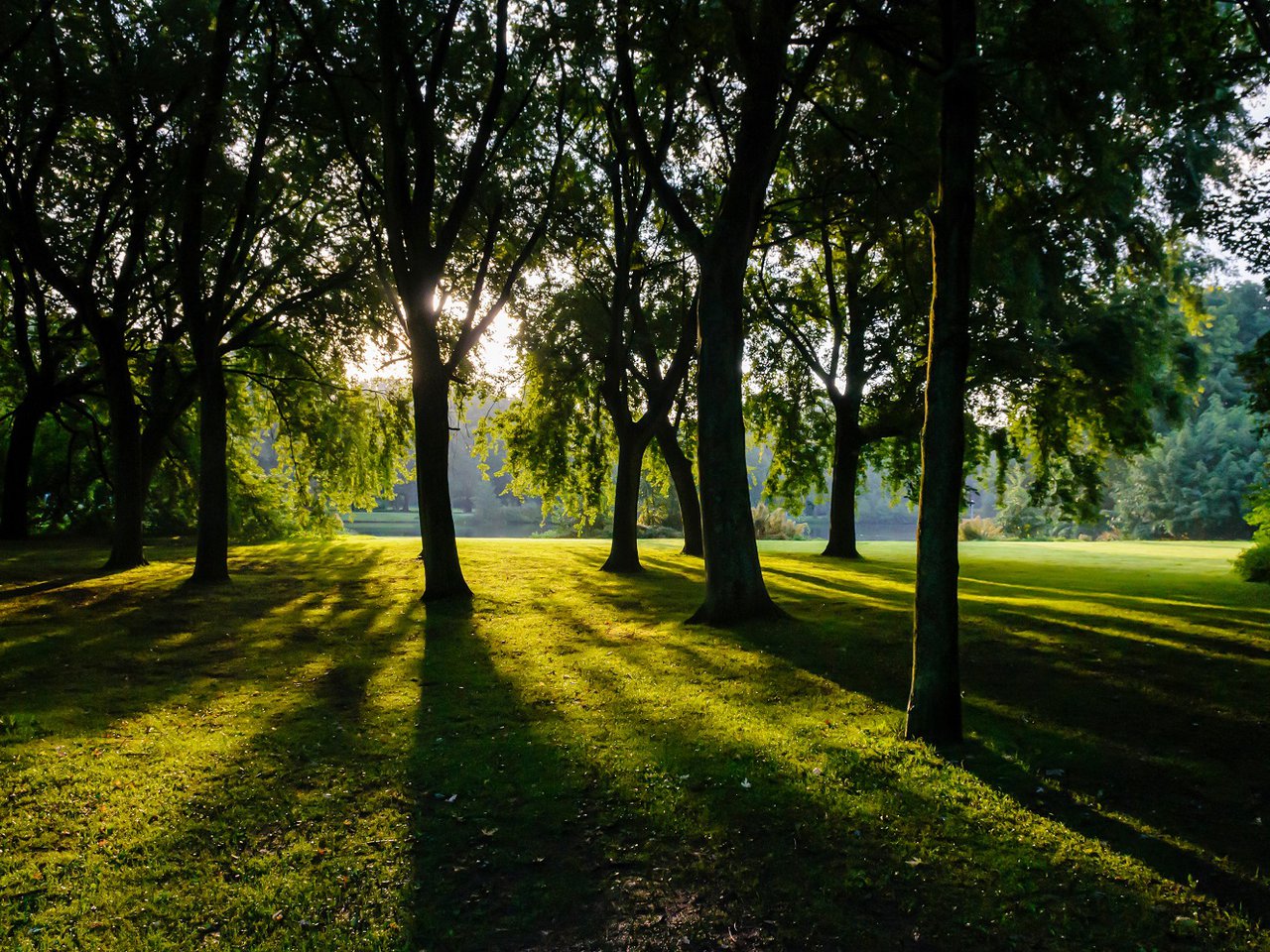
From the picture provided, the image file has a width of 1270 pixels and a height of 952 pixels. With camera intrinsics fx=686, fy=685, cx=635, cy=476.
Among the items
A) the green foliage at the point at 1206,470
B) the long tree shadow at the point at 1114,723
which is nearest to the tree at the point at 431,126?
the long tree shadow at the point at 1114,723

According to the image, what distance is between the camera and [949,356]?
5.67 m

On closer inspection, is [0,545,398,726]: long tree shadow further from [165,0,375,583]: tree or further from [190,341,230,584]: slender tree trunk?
[165,0,375,583]: tree

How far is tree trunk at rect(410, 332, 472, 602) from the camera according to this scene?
41.9 feet

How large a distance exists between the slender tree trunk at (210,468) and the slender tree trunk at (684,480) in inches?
423

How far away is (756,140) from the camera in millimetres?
9508

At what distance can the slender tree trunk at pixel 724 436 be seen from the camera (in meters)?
9.99

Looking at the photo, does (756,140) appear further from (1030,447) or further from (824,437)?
(1030,447)

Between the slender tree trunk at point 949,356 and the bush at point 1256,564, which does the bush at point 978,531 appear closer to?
the bush at point 1256,564

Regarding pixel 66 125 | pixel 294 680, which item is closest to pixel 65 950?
pixel 294 680

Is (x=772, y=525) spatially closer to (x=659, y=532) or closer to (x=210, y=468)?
(x=659, y=532)

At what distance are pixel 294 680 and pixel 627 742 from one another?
14.8 ft

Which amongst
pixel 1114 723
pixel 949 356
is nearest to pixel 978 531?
pixel 1114 723

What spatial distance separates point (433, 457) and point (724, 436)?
5807mm

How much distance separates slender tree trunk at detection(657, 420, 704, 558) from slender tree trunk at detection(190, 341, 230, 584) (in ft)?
35.2
